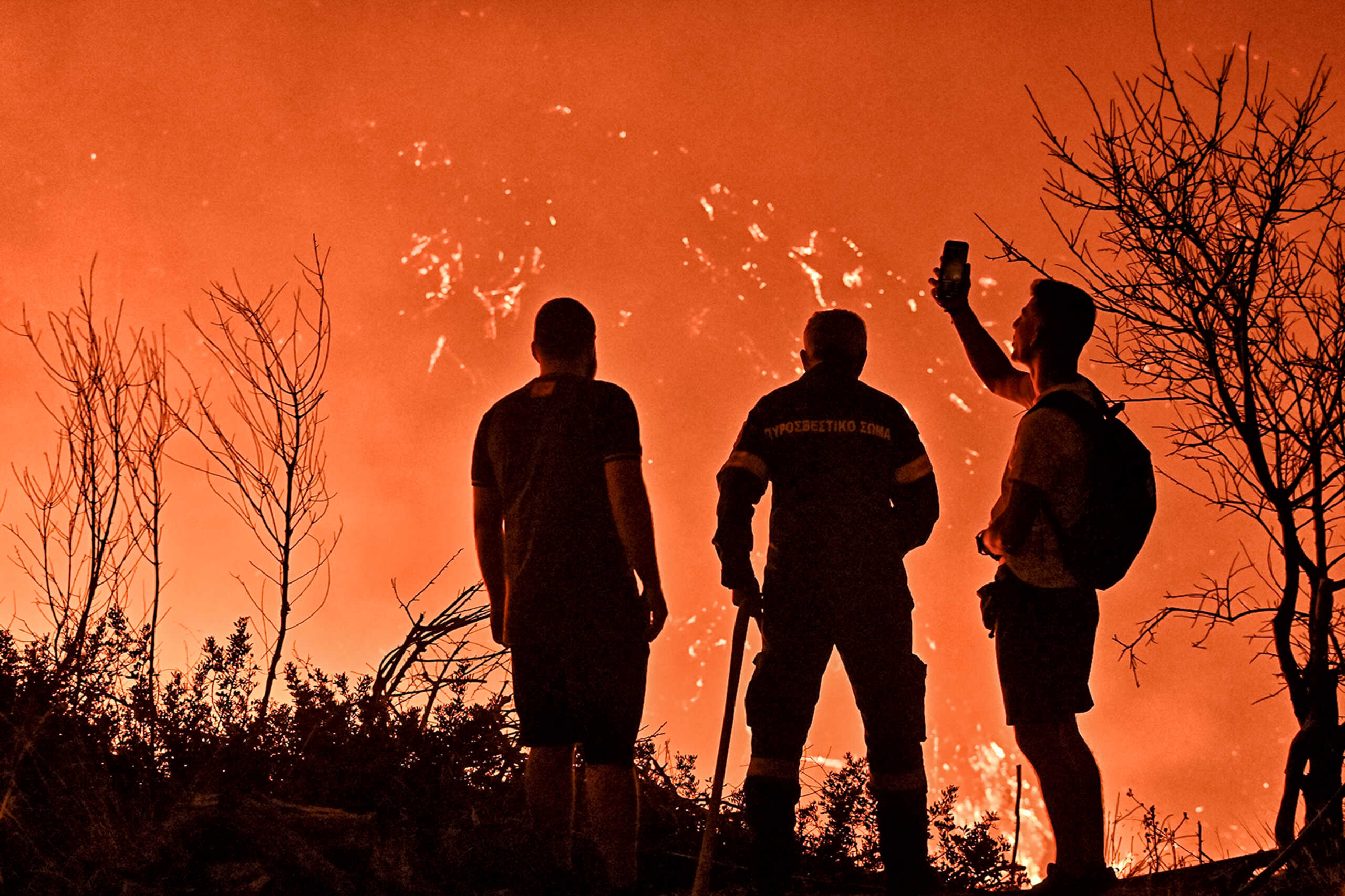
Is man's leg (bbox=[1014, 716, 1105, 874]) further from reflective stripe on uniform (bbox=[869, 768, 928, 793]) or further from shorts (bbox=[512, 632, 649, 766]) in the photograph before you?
shorts (bbox=[512, 632, 649, 766])

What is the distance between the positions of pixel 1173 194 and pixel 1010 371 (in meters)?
1.67

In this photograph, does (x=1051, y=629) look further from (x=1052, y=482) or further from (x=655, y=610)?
(x=655, y=610)

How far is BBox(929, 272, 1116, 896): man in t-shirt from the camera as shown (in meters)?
3.63

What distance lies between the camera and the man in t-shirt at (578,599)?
384cm

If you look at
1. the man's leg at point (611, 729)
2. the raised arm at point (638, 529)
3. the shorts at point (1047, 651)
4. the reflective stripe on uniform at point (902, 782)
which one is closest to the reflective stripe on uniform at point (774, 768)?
the reflective stripe on uniform at point (902, 782)

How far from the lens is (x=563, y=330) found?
13.6 ft

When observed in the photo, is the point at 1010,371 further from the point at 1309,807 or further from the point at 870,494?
the point at 1309,807

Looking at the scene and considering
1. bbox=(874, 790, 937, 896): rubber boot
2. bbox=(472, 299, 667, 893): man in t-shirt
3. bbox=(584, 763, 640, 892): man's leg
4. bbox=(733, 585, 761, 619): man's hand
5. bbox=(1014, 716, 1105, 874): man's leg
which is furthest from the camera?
bbox=(733, 585, 761, 619): man's hand

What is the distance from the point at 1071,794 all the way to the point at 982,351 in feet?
5.47

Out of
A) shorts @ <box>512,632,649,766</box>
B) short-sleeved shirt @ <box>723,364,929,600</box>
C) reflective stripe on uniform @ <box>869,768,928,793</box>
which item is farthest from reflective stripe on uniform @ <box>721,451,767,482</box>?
reflective stripe on uniform @ <box>869,768,928,793</box>

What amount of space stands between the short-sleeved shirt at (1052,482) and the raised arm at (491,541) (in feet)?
6.01

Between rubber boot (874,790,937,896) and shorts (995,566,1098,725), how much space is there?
1.67 feet

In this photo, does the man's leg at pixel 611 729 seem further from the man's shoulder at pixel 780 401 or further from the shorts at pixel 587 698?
the man's shoulder at pixel 780 401

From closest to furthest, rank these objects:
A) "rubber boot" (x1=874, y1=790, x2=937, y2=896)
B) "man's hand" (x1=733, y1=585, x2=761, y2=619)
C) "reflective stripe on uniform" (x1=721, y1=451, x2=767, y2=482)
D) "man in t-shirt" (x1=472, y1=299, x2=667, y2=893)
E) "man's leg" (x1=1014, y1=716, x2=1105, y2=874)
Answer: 1. "man's leg" (x1=1014, y1=716, x2=1105, y2=874)
2. "man in t-shirt" (x1=472, y1=299, x2=667, y2=893)
3. "rubber boot" (x1=874, y1=790, x2=937, y2=896)
4. "man's hand" (x1=733, y1=585, x2=761, y2=619)
5. "reflective stripe on uniform" (x1=721, y1=451, x2=767, y2=482)
